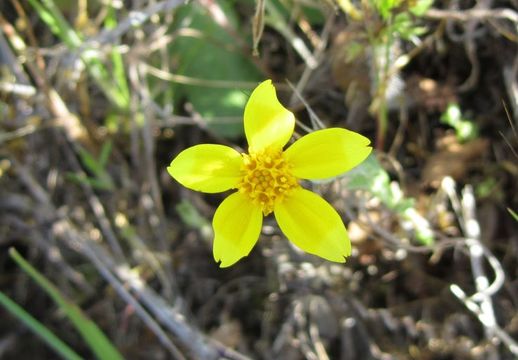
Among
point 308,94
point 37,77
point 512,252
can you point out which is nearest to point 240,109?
point 308,94

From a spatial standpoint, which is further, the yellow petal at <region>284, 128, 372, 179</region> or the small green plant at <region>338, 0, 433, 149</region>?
the small green plant at <region>338, 0, 433, 149</region>

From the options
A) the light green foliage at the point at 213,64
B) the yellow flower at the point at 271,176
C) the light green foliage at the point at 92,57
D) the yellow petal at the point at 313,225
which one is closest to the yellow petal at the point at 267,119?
the yellow flower at the point at 271,176

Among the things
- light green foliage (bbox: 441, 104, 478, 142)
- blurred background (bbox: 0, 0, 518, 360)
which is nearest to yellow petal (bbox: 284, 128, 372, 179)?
blurred background (bbox: 0, 0, 518, 360)

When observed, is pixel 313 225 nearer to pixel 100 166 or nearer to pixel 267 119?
pixel 267 119

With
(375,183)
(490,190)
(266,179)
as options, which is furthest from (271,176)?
(490,190)

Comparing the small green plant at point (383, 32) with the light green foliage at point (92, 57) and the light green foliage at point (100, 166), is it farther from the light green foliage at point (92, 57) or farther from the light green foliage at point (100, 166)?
the light green foliage at point (100, 166)

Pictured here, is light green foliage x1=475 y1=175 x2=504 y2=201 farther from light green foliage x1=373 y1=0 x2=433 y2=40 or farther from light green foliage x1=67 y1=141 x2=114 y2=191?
light green foliage x1=67 y1=141 x2=114 y2=191
